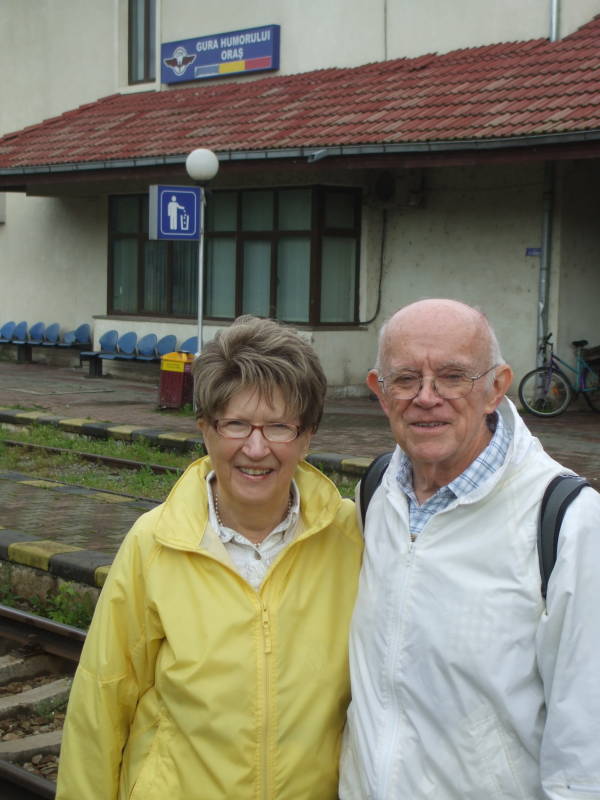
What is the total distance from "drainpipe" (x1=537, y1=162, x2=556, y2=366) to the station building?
3cm

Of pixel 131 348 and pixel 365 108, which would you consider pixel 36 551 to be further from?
pixel 131 348

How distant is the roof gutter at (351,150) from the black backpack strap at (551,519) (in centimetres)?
1140

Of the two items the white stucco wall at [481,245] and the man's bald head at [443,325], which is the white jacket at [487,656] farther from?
the white stucco wall at [481,245]

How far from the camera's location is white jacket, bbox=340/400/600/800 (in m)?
2.14

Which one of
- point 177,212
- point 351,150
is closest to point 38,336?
point 351,150

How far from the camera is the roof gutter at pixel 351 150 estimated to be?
1341cm

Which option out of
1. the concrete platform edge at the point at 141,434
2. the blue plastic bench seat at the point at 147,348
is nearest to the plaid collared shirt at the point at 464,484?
the concrete platform edge at the point at 141,434

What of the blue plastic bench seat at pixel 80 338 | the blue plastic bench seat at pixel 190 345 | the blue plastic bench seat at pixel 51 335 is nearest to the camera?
the blue plastic bench seat at pixel 190 345

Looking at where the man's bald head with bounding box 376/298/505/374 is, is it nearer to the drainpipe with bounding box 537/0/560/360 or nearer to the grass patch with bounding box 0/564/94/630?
the grass patch with bounding box 0/564/94/630

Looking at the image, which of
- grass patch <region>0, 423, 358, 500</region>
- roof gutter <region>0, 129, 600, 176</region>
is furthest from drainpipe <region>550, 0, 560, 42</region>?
grass patch <region>0, 423, 358, 500</region>

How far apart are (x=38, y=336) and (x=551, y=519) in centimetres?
2159

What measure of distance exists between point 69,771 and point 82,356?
18.1 metres

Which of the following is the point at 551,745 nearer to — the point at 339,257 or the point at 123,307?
the point at 339,257

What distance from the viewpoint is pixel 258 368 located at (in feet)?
8.45
